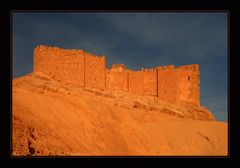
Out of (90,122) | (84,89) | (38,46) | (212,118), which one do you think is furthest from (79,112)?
(212,118)

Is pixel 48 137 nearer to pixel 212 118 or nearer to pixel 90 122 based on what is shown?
pixel 90 122

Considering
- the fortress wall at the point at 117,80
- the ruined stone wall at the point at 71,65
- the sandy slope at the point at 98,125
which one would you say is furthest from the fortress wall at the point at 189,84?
the ruined stone wall at the point at 71,65

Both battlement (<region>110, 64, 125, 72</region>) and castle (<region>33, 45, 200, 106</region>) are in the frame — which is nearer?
castle (<region>33, 45, 200, 106</region>)

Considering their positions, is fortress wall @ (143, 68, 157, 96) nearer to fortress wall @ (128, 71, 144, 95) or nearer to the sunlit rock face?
the sunlit rock face

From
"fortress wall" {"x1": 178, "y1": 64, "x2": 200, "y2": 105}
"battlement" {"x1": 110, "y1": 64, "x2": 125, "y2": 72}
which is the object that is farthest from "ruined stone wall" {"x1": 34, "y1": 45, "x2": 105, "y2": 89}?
"fortress wall" {"x1": 178, "y1": 64, "x2": 200, "y2": 105}

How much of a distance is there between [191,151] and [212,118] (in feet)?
32.2

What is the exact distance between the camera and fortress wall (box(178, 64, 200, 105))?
34.1 meters

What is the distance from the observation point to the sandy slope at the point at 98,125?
684 inches

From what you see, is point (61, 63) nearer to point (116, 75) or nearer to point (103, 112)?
point (103, 112)

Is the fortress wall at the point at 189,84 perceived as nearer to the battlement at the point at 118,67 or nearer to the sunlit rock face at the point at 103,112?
the sunlit rock face at the point at 103,112

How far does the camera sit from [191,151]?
24328 millimetres

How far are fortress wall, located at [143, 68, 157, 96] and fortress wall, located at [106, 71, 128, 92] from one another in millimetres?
2015

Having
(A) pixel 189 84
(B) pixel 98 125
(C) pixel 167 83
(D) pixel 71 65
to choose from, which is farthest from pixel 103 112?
(A) pixel 189 84

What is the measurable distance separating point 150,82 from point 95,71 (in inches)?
→ 306
